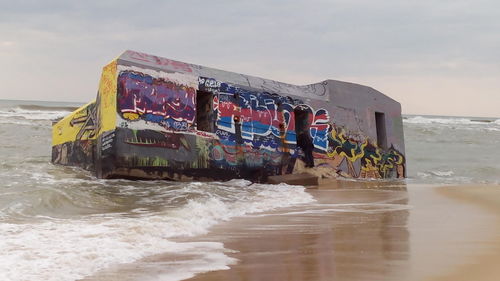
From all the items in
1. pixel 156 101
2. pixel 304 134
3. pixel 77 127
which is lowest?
pixel 304 134

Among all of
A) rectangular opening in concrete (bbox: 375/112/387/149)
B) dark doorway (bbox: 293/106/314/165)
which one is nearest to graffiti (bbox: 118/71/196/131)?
dark doorway (bbox: 293/106/314/165)

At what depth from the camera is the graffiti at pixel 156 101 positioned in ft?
32.8

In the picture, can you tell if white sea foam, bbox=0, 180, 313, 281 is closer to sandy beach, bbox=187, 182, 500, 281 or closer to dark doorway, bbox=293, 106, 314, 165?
sandy beach, bbox=187, 182, 500, 281

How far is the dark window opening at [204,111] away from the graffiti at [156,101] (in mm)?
474

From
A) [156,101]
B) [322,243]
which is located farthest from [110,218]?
[156,101]

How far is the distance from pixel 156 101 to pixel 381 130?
767cm

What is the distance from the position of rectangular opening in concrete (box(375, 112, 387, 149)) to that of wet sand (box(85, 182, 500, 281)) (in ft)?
24.2

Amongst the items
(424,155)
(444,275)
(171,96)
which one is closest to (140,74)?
(171,96)

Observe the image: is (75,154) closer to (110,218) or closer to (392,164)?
(110,218)

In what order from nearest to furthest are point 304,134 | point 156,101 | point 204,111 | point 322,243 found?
1. point 322,243
2. point 156,101
3. point 204,111
4. point 304,134

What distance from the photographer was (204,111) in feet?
37.9

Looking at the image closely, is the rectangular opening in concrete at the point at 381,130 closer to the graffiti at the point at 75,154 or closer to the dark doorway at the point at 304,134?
the dark doorway at the point at 304,134

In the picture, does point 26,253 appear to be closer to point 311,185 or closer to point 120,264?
point 120,264

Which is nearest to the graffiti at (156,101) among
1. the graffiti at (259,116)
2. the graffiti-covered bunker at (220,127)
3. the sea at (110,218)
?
the graffiti-covered bunker at (220,127)
